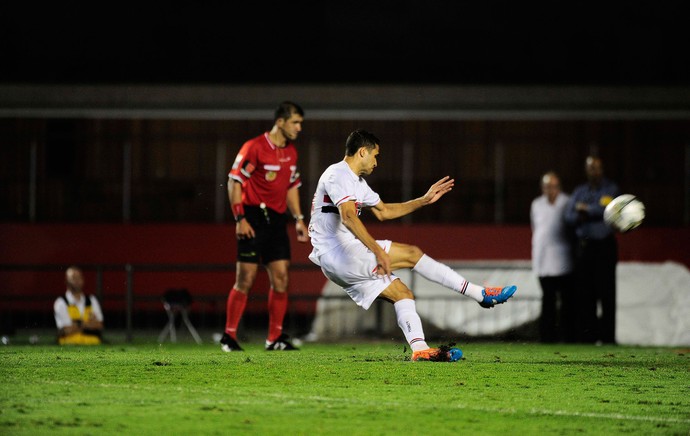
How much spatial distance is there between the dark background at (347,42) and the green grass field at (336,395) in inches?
472

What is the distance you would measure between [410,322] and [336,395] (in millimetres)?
2071

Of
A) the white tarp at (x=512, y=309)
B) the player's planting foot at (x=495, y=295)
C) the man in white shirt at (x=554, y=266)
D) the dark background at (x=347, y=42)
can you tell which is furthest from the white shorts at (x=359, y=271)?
the dark background at (x=347, y=42)

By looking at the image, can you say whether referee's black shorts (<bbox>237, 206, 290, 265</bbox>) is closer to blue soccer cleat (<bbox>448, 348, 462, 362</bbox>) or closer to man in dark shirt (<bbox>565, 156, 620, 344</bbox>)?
blue soccer cleat (<bbox>448, 348, 462, 362</bbox>)

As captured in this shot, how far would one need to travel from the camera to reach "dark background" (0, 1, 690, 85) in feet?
74.2

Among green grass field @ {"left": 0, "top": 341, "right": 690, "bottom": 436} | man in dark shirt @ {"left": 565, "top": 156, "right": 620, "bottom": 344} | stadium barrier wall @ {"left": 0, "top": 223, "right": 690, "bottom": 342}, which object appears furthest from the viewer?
stadium barrier wall @ {"left": 0, "top": 223, "right": 690, "bottom": 342}

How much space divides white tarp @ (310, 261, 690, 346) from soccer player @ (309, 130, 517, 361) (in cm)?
601

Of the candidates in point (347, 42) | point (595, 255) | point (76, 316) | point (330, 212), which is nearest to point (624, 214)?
point (595, 255)

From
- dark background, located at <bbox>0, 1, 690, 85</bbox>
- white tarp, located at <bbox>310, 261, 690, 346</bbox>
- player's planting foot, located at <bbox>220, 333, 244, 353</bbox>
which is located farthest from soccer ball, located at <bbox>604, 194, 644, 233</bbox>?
dark background, located at <bbox>0, 1, 690, 85</bbox>

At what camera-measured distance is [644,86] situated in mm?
22281

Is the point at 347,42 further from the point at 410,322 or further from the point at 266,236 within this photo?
the point at 410,322

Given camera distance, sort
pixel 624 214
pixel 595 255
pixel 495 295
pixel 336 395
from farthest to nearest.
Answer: pixel 595 255 → pixel 624 214 → pixel 495 295 → pixel 336 395

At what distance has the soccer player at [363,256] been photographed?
9945 mm

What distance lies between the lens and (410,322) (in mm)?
9961

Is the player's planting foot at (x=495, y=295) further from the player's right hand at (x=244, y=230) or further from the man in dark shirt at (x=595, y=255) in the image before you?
the man in dark shirt at (x=595, y=255)
